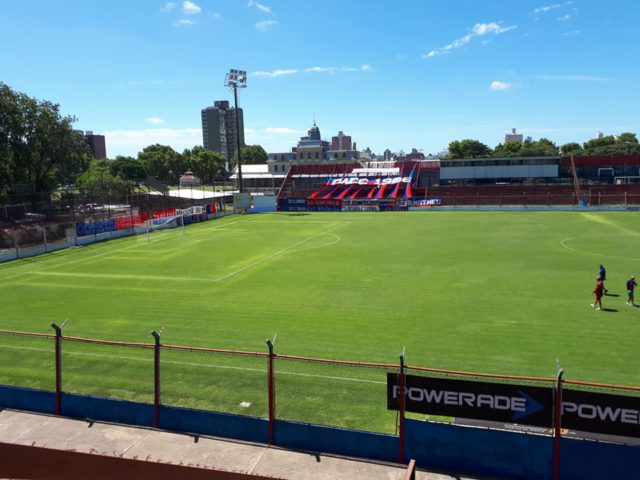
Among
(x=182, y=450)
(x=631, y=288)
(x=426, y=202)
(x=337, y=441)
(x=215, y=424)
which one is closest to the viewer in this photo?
(x=337, y=441)

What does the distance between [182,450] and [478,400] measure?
6057 millimetres

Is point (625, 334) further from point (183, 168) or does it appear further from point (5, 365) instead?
point (183, 168)

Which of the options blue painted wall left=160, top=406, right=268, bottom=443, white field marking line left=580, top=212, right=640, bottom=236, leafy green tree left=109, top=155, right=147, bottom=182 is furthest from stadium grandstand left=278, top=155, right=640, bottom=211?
leafy green tree left=109, top=155, right=147, bottom=182

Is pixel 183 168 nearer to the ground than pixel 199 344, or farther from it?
farther from it

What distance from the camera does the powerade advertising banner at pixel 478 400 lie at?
913 centimetres

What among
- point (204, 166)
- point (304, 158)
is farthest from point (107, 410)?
point (204, 166)

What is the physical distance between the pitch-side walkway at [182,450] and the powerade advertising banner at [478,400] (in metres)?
1.22

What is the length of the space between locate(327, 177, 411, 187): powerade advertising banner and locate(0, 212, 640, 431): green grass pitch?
44.1 m

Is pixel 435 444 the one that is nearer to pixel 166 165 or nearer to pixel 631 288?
pixel 631 288

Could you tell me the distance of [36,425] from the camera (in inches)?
448

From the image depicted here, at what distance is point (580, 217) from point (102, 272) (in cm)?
5054

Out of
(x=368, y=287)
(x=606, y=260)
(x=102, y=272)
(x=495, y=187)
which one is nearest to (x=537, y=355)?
(x=368, y=287)

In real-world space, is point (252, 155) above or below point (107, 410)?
above

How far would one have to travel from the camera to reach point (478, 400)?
→ 9.48 metres
